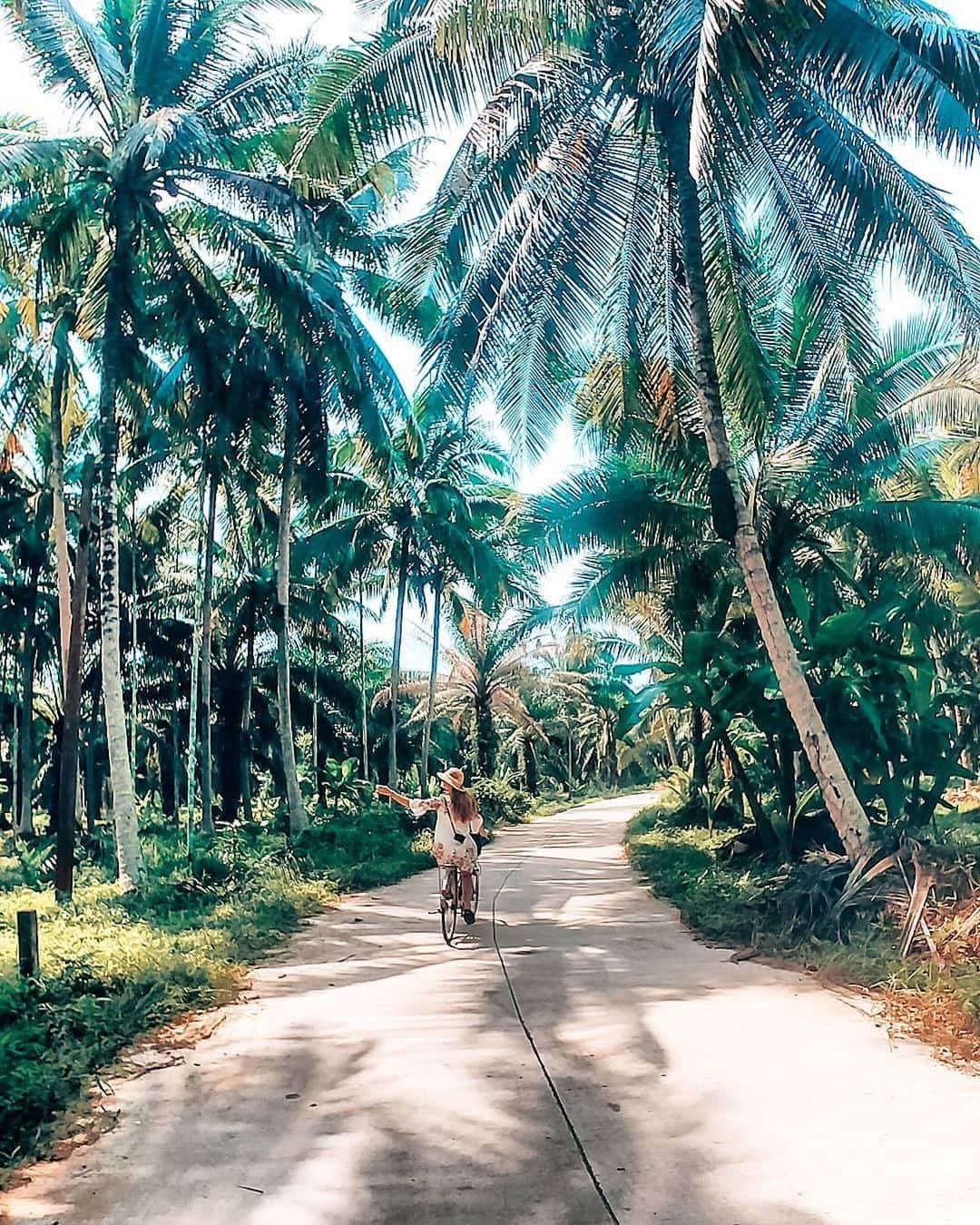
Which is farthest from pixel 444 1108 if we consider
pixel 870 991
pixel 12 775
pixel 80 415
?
pixel 12 775

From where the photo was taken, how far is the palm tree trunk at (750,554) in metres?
10.2

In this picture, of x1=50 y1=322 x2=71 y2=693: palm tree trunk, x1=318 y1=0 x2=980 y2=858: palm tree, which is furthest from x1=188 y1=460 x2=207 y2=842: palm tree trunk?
x1=318 y1=0 x2=980 y2=858: palm tree

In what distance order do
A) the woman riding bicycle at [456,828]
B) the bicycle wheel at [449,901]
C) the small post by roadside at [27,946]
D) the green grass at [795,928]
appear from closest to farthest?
the green grass at [795,928]
the small post by roadside at [27,946]
the bicycle wheel at [449,901]
the woman riding bicycle at [456,828]

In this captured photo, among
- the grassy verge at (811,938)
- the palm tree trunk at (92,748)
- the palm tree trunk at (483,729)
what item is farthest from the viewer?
the palm tree trunk at (483,729)

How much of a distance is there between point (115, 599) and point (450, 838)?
17.2ft

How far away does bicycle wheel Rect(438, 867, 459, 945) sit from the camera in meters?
10.3

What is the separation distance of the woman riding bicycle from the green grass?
2241 mm

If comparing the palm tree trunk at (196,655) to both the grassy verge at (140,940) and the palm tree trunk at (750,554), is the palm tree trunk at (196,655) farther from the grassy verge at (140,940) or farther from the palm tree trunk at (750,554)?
the palm tree trunk at (750,554)

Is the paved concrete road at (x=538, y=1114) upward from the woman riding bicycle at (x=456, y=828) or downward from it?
downward

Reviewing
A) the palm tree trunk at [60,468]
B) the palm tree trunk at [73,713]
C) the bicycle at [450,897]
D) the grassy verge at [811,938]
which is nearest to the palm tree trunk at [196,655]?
the palm tree trunk at [60,468]

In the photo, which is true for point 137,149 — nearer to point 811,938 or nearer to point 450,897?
point 450,897

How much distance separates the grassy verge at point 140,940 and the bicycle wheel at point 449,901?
5.40 feet

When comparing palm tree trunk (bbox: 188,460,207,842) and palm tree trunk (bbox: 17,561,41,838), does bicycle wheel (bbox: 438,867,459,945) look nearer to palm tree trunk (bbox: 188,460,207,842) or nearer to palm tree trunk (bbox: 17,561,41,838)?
palm tree trunk (bbox: 188,460,207,842)

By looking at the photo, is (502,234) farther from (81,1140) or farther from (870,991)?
(81,1140)
